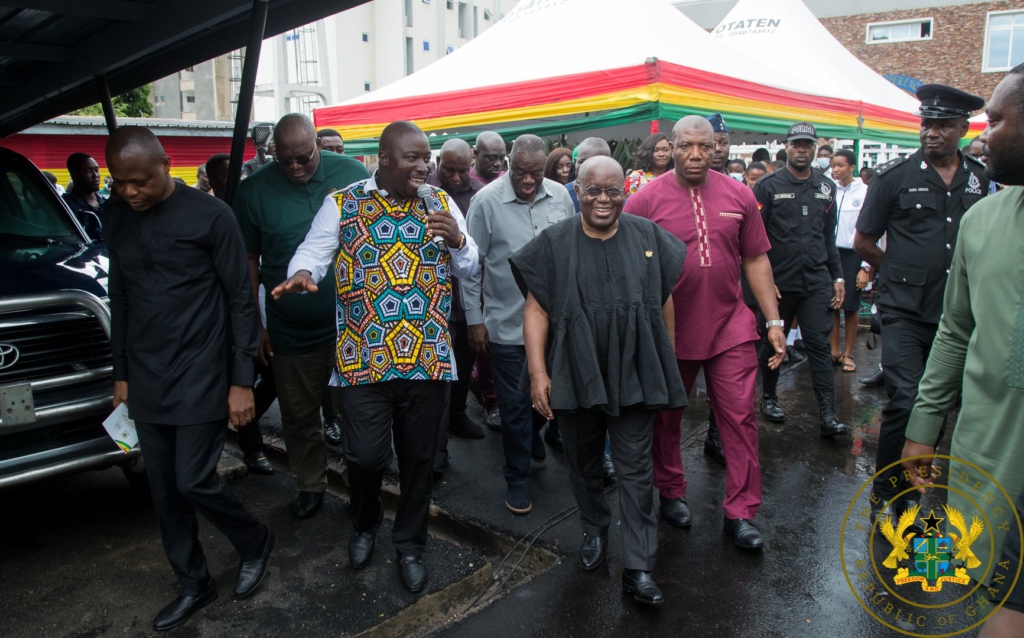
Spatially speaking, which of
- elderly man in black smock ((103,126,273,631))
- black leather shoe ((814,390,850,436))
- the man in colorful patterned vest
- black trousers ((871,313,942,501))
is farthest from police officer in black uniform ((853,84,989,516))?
elderly man in black smock ((103,126,273,631))

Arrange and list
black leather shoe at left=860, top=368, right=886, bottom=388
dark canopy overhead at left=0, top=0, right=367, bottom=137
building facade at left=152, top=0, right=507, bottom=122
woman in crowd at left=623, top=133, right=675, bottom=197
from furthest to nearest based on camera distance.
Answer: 1. building facade at left=152, top=0, right=507, bottom=122
2. black leather shoe at left=860, top=368, right=886, bottom=388
3. woman in crowd at left=623, top=133, right=675, bottom=197
4. dark canopy overhead at left=0, top=0, right=367, bottom=137

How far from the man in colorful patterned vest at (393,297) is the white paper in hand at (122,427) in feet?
3.09

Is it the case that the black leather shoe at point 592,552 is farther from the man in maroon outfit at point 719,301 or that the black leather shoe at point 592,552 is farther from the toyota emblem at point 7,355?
the toyota emblem at point 7,355

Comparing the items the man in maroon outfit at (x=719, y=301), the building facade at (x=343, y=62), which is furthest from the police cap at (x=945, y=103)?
the building facade at (x=343, y=62)

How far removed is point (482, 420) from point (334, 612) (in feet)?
9.62

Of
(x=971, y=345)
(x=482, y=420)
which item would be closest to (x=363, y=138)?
(x=482, y=420)

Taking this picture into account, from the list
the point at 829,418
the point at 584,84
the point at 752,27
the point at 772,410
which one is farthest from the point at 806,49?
the point at 829,418

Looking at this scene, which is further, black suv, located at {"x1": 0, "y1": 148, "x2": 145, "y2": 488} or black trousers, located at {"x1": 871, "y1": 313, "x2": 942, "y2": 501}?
black trousers, located at {"x1": 871, "y1": 313, "x2": 942, "y2": 501}

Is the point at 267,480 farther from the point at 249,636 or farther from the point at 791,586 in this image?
the point at 791,586

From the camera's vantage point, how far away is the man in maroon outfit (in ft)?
12.9

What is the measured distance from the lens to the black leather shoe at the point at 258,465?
16.6 ft

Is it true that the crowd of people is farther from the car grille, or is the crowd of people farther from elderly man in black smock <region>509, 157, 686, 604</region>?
the car grille

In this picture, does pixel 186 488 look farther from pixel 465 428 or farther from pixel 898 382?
pixel 898 382

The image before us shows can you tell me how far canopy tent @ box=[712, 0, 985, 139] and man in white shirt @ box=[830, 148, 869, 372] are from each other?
14.4ft
